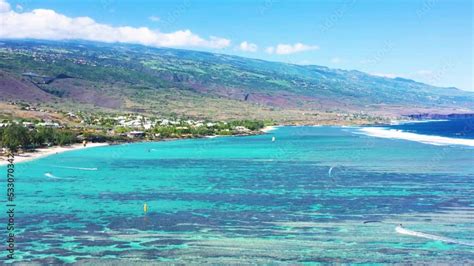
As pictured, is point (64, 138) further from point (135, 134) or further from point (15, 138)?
point (135, 134)

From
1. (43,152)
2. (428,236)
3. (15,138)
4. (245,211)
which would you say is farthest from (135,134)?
(428,236)

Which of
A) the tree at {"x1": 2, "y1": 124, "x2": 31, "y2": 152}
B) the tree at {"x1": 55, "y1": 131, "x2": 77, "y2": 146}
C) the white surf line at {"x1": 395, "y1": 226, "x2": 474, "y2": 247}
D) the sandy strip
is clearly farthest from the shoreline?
the white surf line at {"x1": 395, "y1": 226, "x2": 474, "y2": 247}

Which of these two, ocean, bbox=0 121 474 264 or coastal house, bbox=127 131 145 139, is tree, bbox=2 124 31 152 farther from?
coastal house, bbox=127 131 145 139

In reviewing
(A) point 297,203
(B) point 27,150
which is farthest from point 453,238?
(B) point 27,150

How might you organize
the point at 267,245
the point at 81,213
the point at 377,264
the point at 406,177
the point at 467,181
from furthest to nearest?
1. the point at 406,177
2. the point at 467,181
3. the point at 81,213
4. the point at 267,245
5. the point at 377,264

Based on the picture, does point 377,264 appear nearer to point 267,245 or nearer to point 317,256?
point 317,256

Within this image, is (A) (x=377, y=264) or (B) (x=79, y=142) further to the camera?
(B) (x=79, y=142)
